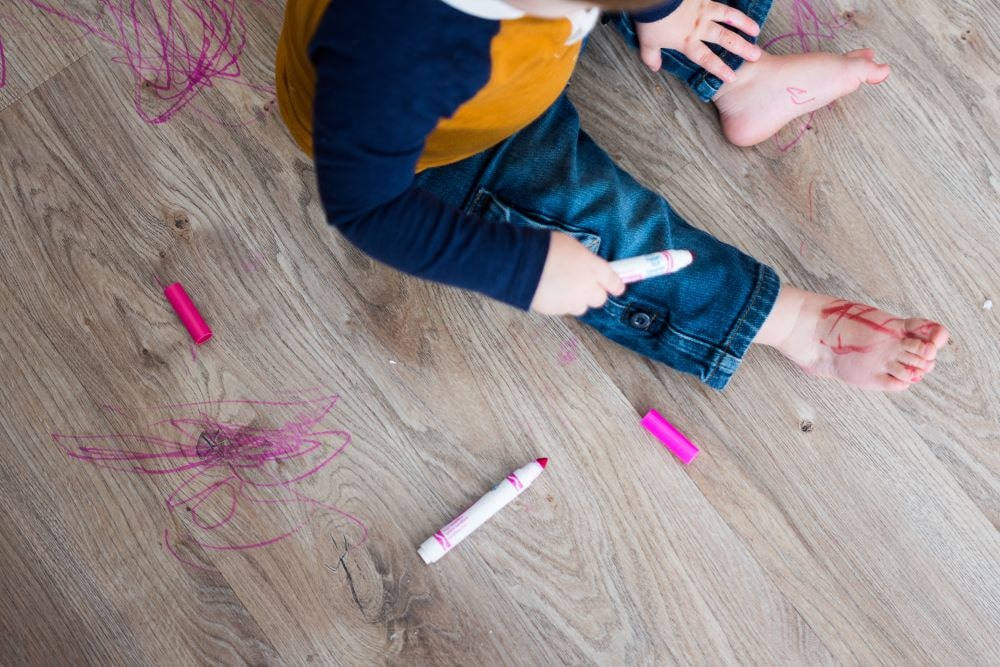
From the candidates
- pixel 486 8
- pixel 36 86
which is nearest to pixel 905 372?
pixel 486 8

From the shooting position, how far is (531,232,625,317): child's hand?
0.62 meters

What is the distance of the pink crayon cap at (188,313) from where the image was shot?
0.79m

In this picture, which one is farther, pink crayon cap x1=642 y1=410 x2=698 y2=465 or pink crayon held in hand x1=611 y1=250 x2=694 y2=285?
pink crayon cap x1=642 y1=410 x2=698 y2=465


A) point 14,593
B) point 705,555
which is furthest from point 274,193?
point 705,555

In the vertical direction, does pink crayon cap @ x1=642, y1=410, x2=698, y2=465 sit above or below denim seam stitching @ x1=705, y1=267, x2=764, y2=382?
below

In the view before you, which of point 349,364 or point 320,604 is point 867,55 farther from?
point 320,604

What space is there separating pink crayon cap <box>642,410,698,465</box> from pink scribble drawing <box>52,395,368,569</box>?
31 cm

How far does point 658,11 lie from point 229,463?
617 millimetres

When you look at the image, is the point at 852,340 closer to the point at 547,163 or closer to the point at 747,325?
the point at 747,325

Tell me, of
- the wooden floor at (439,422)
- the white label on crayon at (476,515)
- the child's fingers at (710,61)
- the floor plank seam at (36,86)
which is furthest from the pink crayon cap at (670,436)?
the floor plank seam at (36,86)

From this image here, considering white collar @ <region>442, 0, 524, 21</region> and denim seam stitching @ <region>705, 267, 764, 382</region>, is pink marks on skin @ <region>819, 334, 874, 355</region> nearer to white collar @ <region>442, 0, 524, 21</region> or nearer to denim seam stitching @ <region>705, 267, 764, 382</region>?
denim seam stitching @ <region>705, 267, 764, 382</region>

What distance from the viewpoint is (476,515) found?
2.56ft

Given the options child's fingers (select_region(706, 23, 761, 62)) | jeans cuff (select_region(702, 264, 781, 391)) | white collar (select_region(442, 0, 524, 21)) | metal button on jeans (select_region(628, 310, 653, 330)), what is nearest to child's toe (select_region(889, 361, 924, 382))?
jeans cuff (select_region(702, 264, 781, 391))

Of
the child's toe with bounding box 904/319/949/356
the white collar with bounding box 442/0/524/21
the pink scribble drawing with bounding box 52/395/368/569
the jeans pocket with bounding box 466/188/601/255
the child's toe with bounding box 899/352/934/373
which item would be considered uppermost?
the white collar with bounding box 442/0/524/21
